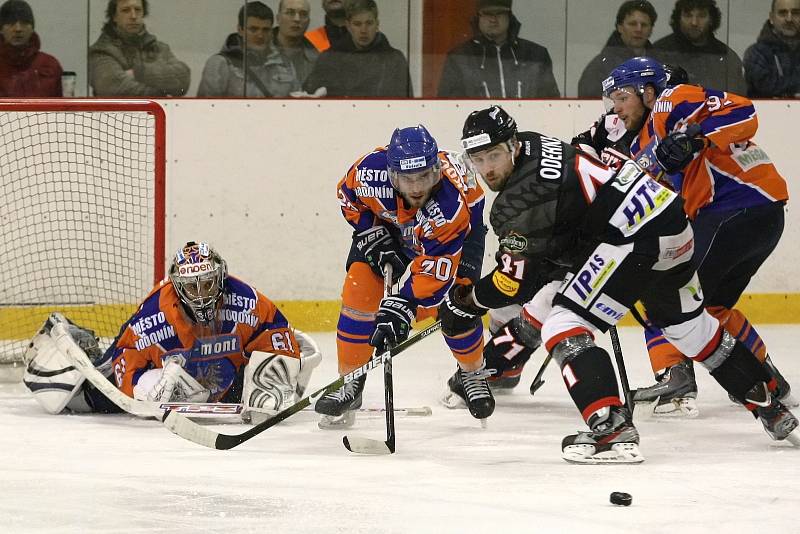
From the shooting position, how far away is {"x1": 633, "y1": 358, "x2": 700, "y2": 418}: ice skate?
4551 millimetres

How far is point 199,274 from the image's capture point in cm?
414

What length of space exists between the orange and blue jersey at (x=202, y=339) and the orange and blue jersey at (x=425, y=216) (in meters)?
0.43

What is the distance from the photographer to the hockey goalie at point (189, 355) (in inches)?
165

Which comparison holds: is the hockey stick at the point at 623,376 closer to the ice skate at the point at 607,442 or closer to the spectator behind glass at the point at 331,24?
the ice skate at the point at 607,442

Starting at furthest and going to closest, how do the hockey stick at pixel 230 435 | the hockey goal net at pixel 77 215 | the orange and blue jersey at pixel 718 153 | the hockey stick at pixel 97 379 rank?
the hockey goal net at pixel 77 215
the orange and blue jersey at pixel 718 153
the hockey stick at pixel 97 379
the hockey stick at pixel 230 435

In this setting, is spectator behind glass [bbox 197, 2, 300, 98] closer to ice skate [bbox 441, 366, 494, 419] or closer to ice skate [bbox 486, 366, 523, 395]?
ice skate [bbox 486, 366, 523, 395]

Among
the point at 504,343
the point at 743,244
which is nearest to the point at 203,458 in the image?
the point at 504,343

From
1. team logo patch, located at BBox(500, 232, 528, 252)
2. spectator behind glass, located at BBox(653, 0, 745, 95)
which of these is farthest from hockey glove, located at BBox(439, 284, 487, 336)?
spectator behind glass, located at BBox(653, 0, 745, 95)

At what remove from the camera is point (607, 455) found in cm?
357

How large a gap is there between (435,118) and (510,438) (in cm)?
271

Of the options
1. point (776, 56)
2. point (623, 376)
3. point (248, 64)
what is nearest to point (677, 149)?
point (623, 376)

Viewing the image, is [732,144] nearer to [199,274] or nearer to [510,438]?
[510,438]

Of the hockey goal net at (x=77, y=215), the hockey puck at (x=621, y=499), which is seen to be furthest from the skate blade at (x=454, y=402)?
the hockey goal net at (x=77, y=215)

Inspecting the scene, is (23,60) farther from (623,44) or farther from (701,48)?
(701,48)
